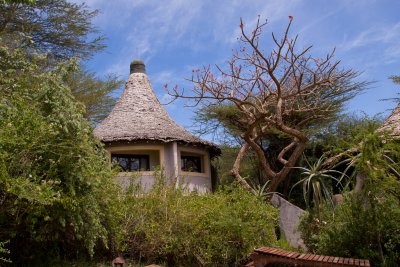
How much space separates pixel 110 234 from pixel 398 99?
14.2 m

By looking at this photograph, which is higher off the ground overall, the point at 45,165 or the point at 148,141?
the point at 148,141

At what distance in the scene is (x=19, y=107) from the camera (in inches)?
286

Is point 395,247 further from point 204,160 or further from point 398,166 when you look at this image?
point 204,160

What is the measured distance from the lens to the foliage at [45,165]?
698 centimetres

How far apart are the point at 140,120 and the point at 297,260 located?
10662 mm

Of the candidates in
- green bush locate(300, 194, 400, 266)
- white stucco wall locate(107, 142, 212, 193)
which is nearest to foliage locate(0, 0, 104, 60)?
white stucco wall locate(107, 142, 212, 193)

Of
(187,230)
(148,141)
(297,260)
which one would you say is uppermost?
(148,141)

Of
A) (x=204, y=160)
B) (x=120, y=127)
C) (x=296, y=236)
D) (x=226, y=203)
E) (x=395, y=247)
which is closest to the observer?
(x=395, y=247)

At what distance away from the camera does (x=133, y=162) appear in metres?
18.2

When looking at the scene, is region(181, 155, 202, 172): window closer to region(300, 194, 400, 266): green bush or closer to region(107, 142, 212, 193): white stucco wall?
region(107, 142, 212, 193): white stucco wall

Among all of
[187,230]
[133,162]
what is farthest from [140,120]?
[187,230]

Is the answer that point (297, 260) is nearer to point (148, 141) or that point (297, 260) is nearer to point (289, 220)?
point (289, 220)

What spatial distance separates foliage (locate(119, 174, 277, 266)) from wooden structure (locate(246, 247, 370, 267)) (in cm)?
163

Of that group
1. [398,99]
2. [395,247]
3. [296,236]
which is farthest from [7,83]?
[398,99]
